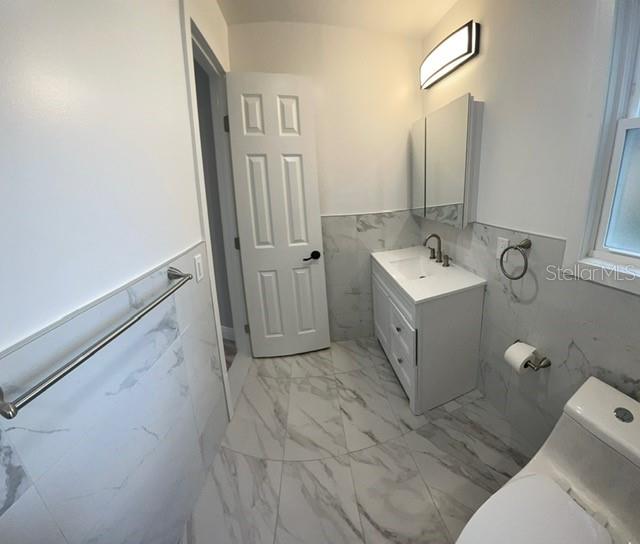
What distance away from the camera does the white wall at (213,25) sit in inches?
53.6

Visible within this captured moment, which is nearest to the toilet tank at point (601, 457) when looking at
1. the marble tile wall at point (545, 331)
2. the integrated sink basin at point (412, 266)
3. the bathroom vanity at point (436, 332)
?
the marble tile wall at point (545, 331)

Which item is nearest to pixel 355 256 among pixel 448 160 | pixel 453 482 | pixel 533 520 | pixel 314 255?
pixel 314 255

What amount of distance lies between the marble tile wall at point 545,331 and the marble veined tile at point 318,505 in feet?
3.21

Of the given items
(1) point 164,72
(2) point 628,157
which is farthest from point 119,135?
(2) point 628,157

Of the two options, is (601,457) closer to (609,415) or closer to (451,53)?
(609,415)

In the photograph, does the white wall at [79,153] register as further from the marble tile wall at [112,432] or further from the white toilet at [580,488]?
the white toilet at [580,488]

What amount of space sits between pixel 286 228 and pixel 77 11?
59.3 inches

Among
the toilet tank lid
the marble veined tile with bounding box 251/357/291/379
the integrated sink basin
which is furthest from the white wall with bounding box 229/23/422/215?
the toilet tank lid

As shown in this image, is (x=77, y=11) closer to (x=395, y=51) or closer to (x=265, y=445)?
(x=265, y=445)

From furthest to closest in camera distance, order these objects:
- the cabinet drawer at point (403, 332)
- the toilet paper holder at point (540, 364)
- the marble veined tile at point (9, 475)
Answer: the cabinet drawer at point (403, 332) < the toilet paper holder at point (540, 364) < the marble veined tile at point (9, 475)

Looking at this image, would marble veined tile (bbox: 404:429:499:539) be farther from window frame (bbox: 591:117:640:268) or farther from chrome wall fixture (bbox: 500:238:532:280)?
window frame (bbox: 591:117:640:268)

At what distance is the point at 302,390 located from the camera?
1932 mm

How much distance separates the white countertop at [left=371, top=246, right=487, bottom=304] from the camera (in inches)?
60.3

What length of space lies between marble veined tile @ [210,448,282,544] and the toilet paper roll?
4.19 ft
